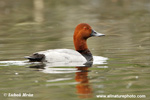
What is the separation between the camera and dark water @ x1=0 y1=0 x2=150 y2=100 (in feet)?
21.6

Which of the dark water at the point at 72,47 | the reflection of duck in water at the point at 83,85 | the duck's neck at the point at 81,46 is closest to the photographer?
the reflection of duck in water at the point at 83,85

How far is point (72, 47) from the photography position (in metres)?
11.9

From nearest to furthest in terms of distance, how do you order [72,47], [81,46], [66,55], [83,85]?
[83,85], [66,55], [81,46], [72,47]

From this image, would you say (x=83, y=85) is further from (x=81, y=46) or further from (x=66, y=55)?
(x=81, y=46)

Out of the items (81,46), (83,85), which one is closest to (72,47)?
(81,46)

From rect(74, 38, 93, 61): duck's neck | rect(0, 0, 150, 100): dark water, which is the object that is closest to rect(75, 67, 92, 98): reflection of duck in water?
rect(0, 0, 150, 100): dark water

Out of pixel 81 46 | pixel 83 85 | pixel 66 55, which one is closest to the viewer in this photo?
pixel 83 85

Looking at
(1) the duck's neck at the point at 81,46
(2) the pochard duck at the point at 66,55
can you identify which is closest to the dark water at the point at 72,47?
(2) the pochard duck at the point at 66,55

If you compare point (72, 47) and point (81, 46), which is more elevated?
point (81, 46)

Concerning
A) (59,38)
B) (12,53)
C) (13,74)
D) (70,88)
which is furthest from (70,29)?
(70,88)

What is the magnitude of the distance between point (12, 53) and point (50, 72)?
291cm

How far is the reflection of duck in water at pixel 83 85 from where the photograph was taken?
6.27 metres

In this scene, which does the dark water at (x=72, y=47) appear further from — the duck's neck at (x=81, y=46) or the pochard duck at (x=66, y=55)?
the duck's neck at (x=81, y=46)

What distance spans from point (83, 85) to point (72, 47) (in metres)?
5.12
